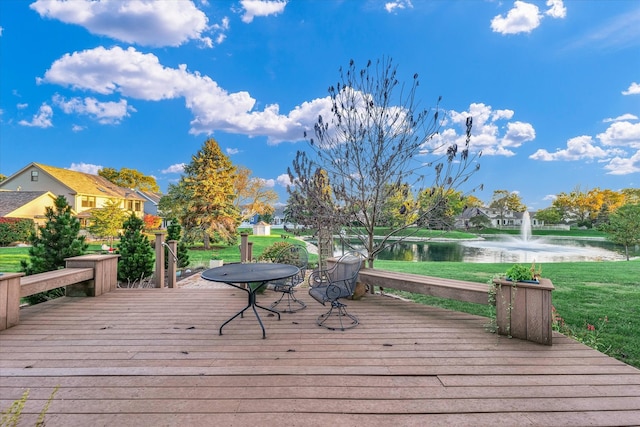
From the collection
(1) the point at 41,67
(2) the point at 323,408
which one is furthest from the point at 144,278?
(1) the point at 41,67

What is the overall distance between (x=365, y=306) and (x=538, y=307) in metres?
1.99

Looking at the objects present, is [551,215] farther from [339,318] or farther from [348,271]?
[339,318]

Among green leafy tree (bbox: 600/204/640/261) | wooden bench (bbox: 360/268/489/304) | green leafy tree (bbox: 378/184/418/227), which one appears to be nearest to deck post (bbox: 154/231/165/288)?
wooden bench (bbox: 360/268/489/304)

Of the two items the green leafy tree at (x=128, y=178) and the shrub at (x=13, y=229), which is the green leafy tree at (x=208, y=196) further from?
the green leafy tree at (x=128, y=178)

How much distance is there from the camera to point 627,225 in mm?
15648

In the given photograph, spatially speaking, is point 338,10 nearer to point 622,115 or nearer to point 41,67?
point 622,115

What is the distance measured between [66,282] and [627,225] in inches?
869

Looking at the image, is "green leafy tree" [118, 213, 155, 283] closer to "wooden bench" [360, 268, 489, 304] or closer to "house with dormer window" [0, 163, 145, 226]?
"wooden bench" [360, 268, 489, 304]

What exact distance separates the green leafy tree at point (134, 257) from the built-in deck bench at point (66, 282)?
3.75 feet

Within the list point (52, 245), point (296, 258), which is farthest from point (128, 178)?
point (296, 258)

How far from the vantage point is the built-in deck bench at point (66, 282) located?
3.32m

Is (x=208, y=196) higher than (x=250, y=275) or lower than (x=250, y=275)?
higher

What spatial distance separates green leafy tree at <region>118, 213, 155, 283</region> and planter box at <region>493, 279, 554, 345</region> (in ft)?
20.2

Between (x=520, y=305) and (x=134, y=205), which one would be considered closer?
(x=520, y=305)
